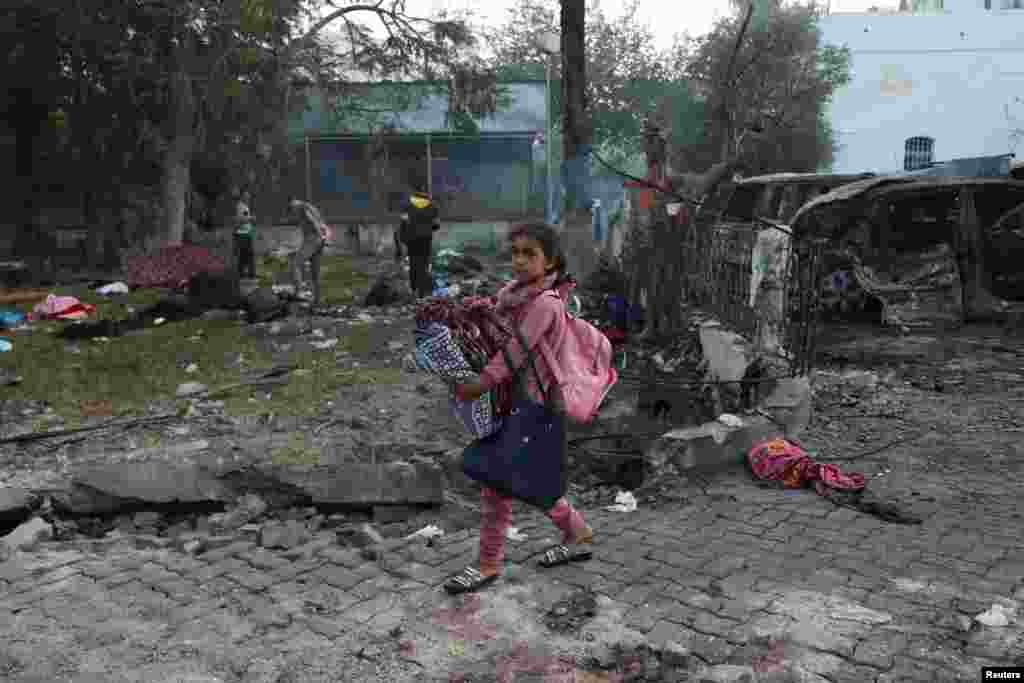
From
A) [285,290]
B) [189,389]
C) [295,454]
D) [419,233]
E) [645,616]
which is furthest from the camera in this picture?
[285,290]

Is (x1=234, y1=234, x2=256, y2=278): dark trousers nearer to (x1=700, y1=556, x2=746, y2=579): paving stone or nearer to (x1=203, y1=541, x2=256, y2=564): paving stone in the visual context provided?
(x1=203, y1=541, x2=256, y2=564): paving stone

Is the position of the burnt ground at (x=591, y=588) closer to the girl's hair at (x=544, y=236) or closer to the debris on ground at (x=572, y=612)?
the debris on ground at (x=572, y=612)

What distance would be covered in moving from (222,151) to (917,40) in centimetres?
2069

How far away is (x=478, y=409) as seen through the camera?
117 inches

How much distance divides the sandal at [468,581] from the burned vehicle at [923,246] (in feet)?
17.5

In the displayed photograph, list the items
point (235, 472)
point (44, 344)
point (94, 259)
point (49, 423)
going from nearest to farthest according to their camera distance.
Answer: point (235, 472), point (49, 423), point (44, 344), point (94, 259)

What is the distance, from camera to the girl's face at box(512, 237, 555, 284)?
2875 millimetres

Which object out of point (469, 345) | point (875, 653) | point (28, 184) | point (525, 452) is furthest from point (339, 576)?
point (28, 184)

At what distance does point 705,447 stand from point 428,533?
1557 millimetres

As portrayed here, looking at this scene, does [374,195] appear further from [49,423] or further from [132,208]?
[49,423]

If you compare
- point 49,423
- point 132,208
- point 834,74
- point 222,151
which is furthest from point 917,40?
point 49,423

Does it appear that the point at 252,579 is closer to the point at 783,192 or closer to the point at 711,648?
the point at 711,648

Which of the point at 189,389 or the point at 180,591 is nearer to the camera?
the point at 180,591

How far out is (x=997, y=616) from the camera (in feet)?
8.98
